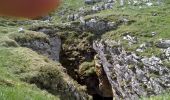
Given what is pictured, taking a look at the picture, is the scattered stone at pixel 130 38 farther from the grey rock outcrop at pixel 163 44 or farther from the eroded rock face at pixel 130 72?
the grey rock outcrop at pixel 163 44

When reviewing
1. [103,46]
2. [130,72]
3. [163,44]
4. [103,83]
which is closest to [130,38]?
[103,46]

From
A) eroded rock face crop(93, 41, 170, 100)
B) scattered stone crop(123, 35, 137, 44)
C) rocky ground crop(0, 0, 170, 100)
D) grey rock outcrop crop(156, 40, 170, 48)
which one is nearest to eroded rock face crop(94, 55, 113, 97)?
rocky ground crop(0, 0, 170, 100)

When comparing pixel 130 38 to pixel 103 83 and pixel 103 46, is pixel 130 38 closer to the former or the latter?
pixel 103 46

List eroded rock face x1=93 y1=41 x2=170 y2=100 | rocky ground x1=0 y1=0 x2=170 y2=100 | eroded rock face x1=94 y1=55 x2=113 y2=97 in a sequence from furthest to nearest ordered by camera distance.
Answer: eroded rock face x1=94 y1=55 x2=113 y2=97 < eroded rock face x1=93 y1=41 x2=170 y2=100 < rocky ground x1=0 y1=0 x2=170 y2=100

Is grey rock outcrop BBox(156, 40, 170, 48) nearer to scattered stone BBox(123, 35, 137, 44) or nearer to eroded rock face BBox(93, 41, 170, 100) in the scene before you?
eroded rock face BBox(93, 41, 170, 100)

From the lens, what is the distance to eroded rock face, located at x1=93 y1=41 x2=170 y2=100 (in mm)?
37869

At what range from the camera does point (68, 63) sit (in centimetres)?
5706

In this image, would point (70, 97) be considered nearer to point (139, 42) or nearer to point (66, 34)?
point (139, 42)

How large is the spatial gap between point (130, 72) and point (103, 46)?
9394 mm

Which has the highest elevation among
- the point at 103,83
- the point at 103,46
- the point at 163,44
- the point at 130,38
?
the point at 163,44

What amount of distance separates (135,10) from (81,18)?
25.7ft

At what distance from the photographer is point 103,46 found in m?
51.0

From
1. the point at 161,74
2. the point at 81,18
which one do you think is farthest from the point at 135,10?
the point at 161,74

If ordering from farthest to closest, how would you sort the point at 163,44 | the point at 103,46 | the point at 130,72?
the point at 103,46 < the point at 163,44 < the point at 130,72
